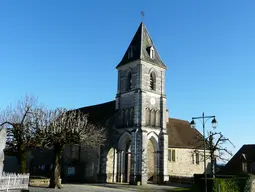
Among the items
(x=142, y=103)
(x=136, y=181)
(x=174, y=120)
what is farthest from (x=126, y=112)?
(x=174, y=120)

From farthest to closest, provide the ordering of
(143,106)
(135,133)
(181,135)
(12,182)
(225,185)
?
1. (181,135)
2. (143,106)
3. (135,133)
4. (225,185)
5. (12,182)

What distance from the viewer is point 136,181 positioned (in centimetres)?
2894

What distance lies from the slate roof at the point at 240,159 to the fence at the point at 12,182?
1035 inches

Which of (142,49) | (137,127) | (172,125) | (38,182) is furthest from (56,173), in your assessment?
(172,125)

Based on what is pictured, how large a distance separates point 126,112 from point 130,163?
6.39m

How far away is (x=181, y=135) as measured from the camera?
39.9 metres

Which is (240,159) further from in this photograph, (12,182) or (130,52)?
(12,182)

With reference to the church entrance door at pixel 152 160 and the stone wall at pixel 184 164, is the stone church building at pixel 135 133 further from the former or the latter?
the stone wall at pixel 184 164

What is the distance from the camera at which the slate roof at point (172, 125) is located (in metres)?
34.6

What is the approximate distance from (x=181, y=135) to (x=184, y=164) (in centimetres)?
434

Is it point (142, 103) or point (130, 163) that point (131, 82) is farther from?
point (130, 163)

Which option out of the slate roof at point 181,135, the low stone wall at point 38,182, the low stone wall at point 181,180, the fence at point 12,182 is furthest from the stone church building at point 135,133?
the fence at point 12,182

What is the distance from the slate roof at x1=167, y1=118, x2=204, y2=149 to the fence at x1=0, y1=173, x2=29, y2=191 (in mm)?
23215

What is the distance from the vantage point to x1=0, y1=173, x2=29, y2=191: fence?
48.6 ft
